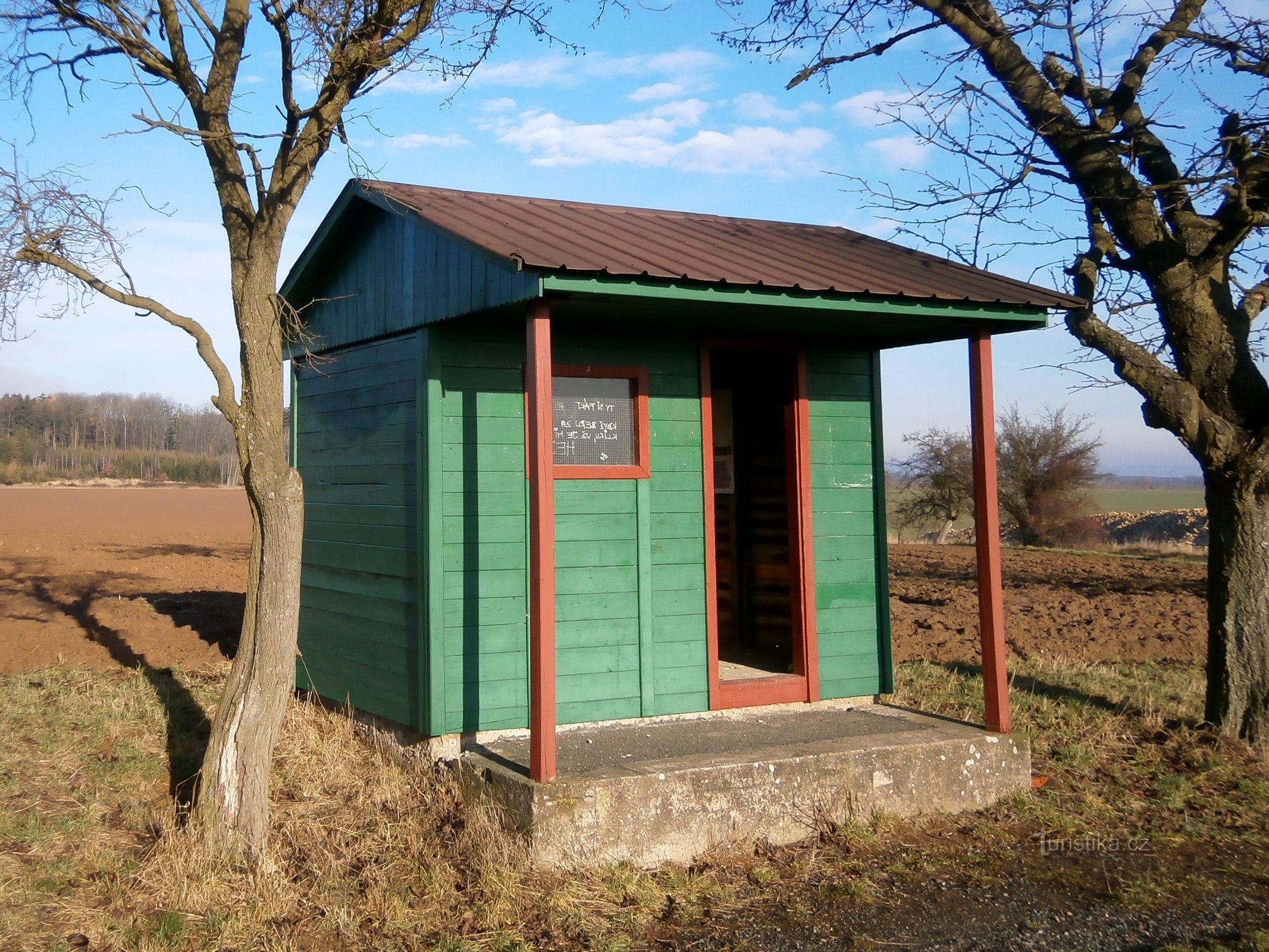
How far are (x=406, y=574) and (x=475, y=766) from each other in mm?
1434

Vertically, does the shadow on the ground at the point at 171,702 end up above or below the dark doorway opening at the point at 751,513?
below

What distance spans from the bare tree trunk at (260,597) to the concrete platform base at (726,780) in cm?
107

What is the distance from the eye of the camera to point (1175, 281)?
7.30m

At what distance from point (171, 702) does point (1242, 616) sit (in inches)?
294

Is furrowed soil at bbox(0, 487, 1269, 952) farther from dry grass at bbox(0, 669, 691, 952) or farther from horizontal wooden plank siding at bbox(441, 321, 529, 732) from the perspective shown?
horizontal wooden plank siding at bbox(441, 321, 529, 732)

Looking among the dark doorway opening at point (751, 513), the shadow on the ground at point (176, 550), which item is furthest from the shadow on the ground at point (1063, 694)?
the shadow on the ground at point (176, 550)

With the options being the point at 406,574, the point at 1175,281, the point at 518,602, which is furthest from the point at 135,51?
the point at 1175,281

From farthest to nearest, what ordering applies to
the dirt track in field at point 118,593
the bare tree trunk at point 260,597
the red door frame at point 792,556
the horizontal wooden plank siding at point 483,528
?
1. the dirt track in field at point 118,593
2. the red door frame at point 792,556
3. the horizontal wooden plank siding at point 483,528
4. the bare tree trunk at point 260,597

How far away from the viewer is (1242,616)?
7188mm

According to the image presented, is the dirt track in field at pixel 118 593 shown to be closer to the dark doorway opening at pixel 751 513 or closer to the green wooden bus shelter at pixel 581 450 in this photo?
the green wooden bus shelter at pixel 581 450

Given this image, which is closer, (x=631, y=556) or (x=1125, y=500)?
(x=631, y=556)

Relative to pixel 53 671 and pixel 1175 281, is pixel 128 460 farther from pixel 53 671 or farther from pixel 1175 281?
pixel 1175 281

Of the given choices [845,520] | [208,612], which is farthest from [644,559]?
[208,612]

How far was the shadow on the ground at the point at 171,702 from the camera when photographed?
20.8ft
